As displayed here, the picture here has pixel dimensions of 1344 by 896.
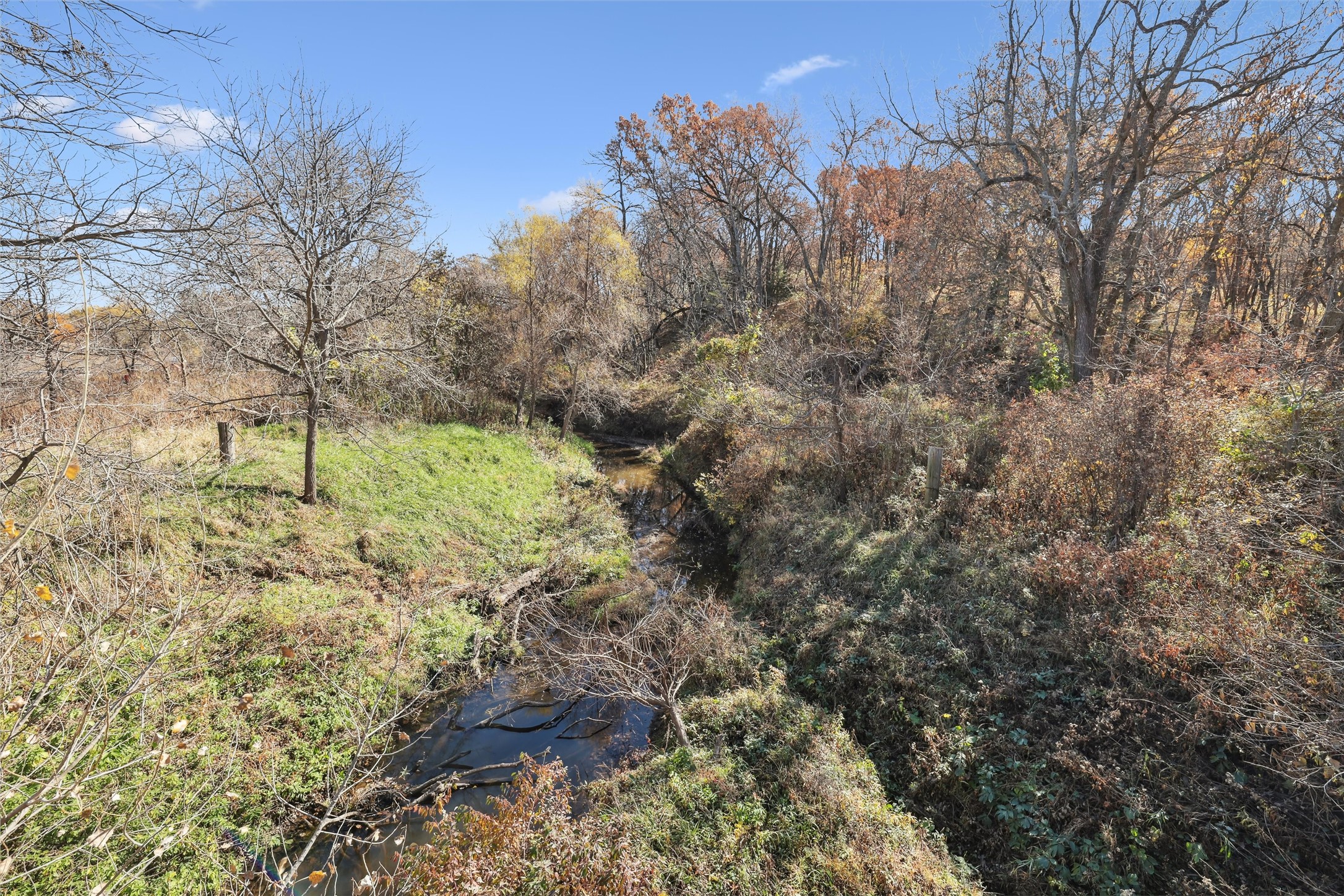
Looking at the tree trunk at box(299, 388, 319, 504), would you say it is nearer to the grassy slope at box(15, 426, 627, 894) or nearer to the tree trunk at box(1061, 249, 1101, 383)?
the grassy slope at box(15, 426, 627, 894)

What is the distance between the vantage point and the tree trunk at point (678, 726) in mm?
7043

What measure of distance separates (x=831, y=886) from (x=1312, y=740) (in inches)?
163

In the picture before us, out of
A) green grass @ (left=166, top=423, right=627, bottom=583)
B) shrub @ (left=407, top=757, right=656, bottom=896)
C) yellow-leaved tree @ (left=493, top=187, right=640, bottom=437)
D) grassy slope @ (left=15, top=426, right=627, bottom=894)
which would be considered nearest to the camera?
shrub @ (left=407, top=757, right=656, bottom=896)

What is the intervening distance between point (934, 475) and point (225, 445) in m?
12.7

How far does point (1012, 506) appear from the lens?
30.6 ft

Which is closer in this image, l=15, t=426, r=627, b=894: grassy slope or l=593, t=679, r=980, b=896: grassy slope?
l=593, t=679, r=980, b=896: grassy slope

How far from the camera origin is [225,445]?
10367 mm

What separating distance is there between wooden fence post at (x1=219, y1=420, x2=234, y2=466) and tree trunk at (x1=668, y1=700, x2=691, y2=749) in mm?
8941

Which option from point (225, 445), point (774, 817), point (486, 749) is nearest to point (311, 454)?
point (225, 445)

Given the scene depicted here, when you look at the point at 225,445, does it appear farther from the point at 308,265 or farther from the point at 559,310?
the point at 559,310

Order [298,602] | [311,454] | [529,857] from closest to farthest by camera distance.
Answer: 1. [529,857]
2. [298,602]
3. [311,454]

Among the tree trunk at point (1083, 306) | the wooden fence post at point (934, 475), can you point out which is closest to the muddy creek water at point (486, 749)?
the wooden fence post at point (934, 475)

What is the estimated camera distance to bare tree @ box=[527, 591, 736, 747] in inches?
291

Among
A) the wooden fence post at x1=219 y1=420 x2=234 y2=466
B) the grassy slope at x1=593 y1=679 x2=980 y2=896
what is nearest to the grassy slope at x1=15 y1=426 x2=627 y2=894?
the wooden fence post at x1=219 y1=420 x2=234 y2=466
